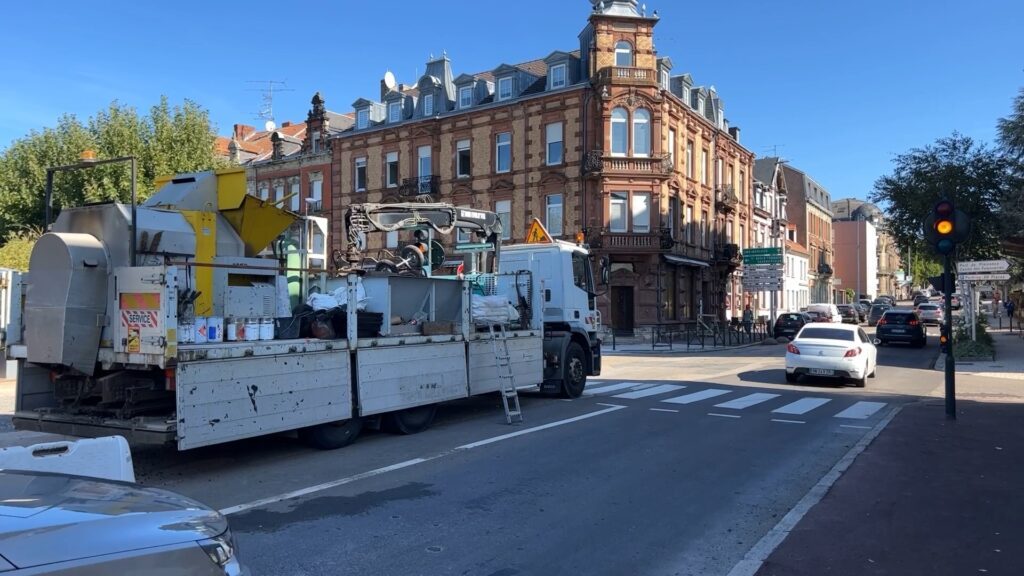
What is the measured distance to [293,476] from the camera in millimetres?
7395

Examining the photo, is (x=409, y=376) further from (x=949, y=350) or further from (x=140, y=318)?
(x=949, y=350)

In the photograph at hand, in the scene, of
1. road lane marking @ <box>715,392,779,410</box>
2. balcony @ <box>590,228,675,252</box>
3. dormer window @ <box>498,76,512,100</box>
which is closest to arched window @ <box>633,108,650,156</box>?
balcony @ <box>590,228,675,252</box>

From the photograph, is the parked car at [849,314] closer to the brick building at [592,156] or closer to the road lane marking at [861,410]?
the brick building at [592,156]

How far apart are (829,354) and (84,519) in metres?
15.8

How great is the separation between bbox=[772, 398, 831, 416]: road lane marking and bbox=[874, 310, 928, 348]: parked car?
1789cm

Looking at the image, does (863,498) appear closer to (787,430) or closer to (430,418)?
(787,430)

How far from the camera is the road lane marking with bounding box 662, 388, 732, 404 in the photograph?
13406mm

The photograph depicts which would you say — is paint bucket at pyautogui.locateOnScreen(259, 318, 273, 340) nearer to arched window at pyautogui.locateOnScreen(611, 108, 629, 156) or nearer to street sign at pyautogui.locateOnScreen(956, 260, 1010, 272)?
street sign at pyautogui.locateOnScreen(956, 260, 1010, 272)

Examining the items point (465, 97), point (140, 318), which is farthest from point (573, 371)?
point (465, 97)

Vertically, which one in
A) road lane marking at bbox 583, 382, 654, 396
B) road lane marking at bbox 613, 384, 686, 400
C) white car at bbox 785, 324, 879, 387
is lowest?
road lane marking at bbox 613, 384, 686, 400

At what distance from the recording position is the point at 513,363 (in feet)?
38.7

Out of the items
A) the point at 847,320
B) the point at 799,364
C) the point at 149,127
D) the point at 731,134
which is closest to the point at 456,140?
the point at 149,127

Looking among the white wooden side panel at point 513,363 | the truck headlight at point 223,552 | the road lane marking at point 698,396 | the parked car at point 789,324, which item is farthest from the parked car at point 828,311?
the truck headlight at point 223,552

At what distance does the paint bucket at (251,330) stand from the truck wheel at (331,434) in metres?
1.35
